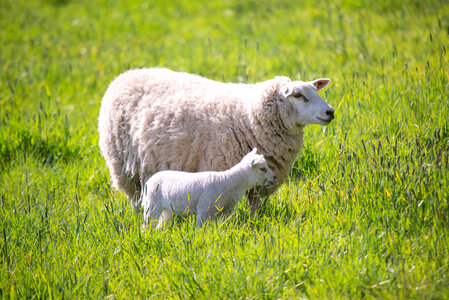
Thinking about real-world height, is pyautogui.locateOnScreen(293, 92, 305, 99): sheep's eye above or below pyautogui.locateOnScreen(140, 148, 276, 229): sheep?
above

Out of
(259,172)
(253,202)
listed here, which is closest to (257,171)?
(259,172)

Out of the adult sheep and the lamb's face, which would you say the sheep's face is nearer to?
the adult sheep

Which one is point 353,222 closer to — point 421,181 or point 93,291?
point 421,181

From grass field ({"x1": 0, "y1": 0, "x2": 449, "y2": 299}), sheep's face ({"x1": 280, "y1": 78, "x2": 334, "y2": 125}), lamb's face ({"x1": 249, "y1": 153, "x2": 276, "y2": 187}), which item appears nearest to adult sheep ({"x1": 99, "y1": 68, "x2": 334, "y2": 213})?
sheep's face ({"x1": 280, "y1": 78, "x2": 334, "y2": 125})

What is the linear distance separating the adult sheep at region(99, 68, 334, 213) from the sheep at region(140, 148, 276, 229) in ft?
0.98

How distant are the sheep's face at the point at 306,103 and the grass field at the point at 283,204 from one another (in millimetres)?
353

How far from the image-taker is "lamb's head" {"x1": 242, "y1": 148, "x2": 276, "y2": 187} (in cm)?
357

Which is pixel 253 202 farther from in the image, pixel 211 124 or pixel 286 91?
pixel 286 91

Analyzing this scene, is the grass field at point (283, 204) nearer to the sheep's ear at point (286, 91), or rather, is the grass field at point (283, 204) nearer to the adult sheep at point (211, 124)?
the adult sheep at point (211, 124)

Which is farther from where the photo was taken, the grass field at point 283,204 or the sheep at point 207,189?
the sheep at point 207,189

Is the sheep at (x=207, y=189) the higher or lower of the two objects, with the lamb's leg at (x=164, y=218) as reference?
higher

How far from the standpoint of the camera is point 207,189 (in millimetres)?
3562

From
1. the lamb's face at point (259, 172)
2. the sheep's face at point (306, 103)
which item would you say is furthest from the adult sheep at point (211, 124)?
the lamb's face at point (259, 172)

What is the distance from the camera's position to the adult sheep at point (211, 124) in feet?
13.1
